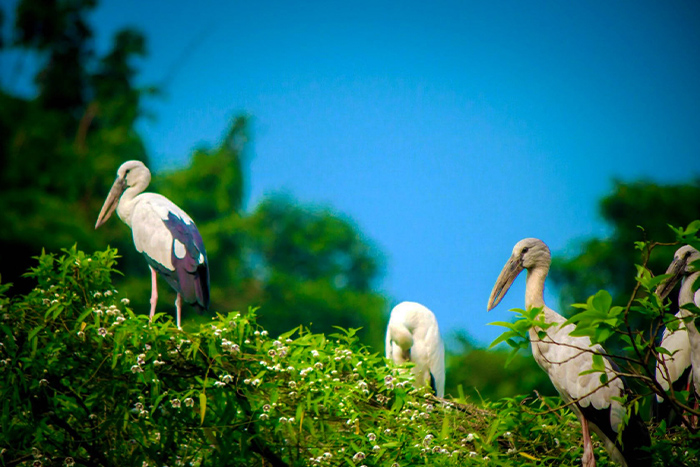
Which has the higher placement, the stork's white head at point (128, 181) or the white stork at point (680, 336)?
the stork's white head at point (128, 181)

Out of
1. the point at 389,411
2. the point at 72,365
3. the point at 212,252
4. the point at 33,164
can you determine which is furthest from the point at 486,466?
the point at 212,252

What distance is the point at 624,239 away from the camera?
22406 mm

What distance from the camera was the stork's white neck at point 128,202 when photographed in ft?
20.4

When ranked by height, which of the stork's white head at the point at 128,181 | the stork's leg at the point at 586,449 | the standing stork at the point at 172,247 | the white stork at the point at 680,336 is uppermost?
the stork's white head at the point at 128,181

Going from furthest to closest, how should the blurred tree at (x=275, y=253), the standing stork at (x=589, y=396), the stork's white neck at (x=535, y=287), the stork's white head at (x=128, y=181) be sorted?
the blurred tree at (x=275, y=253)
the stork's white head at (x=128, y=181)
the stork's white neck at (x=535, y=287)
the standing stork at (x=589, y=396)

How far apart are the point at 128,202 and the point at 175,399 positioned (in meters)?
3.28

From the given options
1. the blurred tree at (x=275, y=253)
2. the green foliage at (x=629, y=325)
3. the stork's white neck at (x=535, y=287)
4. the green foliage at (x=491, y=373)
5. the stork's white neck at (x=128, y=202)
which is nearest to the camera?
the green foliage at (x=629, y=325)

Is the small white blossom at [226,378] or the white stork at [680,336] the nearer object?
the small white blossom at [226,378]

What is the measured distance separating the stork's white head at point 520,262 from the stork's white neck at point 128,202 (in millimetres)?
3043

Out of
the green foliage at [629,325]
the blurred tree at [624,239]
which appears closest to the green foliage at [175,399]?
the green foliage at [629,325]

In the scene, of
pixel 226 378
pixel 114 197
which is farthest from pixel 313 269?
pixel 226 378

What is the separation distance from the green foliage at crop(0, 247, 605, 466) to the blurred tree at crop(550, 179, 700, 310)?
16966 mm

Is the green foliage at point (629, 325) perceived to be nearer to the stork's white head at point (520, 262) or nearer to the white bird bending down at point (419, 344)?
the stork's white head at point (520, 262)

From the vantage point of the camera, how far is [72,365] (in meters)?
3.45
